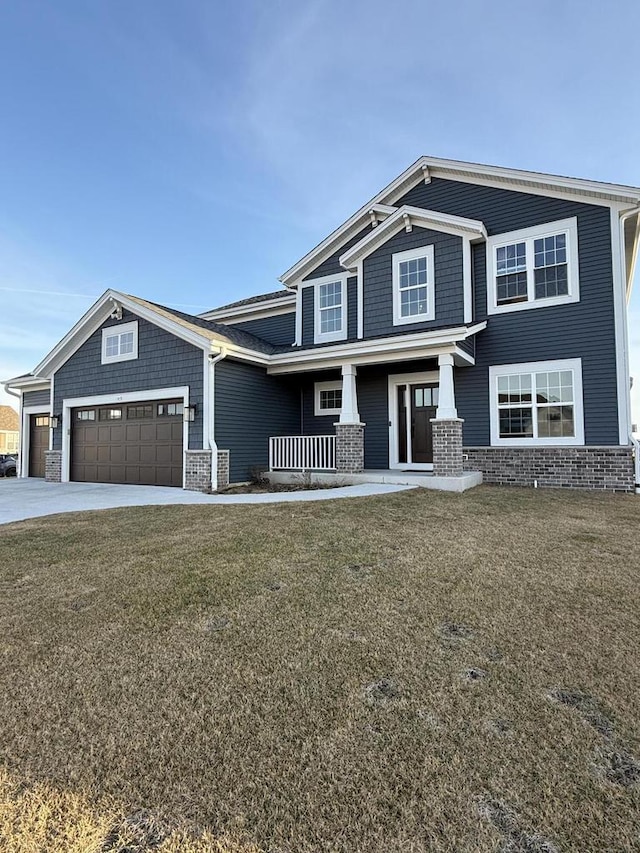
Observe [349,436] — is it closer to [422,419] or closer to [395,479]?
[395,479]

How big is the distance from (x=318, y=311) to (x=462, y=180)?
206 inches

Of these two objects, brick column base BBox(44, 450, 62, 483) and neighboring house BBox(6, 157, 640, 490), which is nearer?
neighboring house BBox(6, 157, 640, 490)

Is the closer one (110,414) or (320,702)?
(320,702)

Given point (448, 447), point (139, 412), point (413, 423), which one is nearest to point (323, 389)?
point (413, 423)

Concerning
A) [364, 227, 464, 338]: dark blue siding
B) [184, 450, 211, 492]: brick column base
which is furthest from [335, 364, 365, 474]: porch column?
[184, 450, 211, 492]: brick column base

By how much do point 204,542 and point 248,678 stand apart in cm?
305

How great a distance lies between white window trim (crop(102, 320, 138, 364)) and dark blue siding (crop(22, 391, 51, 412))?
5478 mm

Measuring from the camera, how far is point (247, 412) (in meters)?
11.9

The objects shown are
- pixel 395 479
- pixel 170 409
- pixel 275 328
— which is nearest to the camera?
pixel 395 479

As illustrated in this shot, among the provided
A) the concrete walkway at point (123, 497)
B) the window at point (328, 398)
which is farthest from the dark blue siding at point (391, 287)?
the concrete walkway at point (123, 497)

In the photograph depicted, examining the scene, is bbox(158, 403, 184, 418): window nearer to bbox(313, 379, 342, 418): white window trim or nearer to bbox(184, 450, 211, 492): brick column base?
bbox(184, 450, 211, 492): brick column base

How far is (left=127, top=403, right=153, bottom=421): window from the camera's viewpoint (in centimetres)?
1220

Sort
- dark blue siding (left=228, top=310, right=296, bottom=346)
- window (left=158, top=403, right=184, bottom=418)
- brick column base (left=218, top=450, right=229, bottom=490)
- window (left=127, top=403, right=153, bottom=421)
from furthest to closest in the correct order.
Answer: dark blue siding (left=228, top=310, right=296, bottom=346)
window (left=127, top=403, right=153, bottom=421)
window (left=158, top=403, right=184, bottom=418)
brick column base (left=218, top=450, right=229, bottom=490)

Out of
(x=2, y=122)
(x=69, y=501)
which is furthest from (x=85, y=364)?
(x=2, y=122)
